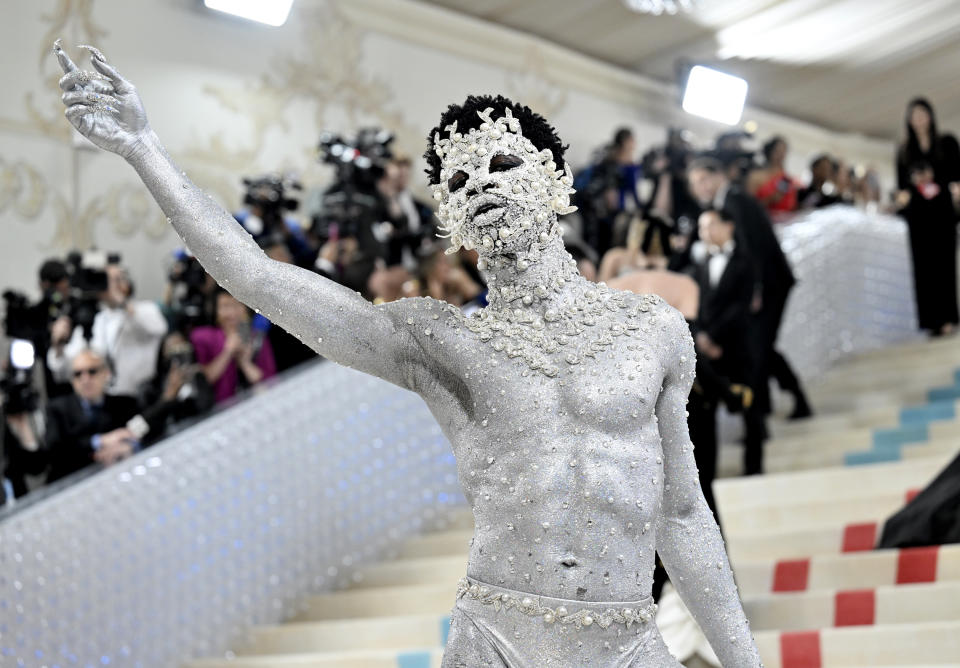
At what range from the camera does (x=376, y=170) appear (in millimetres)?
7602

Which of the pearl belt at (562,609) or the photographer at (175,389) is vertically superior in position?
the pearl belt at (562,609)

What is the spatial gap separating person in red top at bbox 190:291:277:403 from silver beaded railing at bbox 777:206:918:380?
3.72 metres

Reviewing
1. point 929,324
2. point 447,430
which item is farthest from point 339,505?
point 929,324

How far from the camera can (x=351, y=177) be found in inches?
297

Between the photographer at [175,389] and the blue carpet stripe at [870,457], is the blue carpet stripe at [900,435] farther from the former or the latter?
the photographer at [175,389]

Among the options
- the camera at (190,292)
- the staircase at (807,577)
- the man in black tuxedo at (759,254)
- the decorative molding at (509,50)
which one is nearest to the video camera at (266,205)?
the camera at (190,292)

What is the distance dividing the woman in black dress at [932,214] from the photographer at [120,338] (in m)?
5.00

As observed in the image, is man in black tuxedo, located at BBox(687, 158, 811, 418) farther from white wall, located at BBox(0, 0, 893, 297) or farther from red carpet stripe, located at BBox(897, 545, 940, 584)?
white wall, located at BBox(0, 0, 893, 297)

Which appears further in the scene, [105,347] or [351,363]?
[105,347]

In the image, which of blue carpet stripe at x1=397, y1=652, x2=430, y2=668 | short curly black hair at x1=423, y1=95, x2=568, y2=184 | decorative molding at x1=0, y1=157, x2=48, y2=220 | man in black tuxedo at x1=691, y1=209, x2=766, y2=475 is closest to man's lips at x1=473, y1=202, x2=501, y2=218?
short curly black hair at x1=423, y1=95, x2=568, y2=184

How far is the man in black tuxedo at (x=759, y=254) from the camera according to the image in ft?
24.6

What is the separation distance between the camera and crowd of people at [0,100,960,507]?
5.90 meters

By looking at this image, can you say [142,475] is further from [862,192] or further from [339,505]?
[862,192]

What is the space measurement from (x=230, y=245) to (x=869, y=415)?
20.2 feet
